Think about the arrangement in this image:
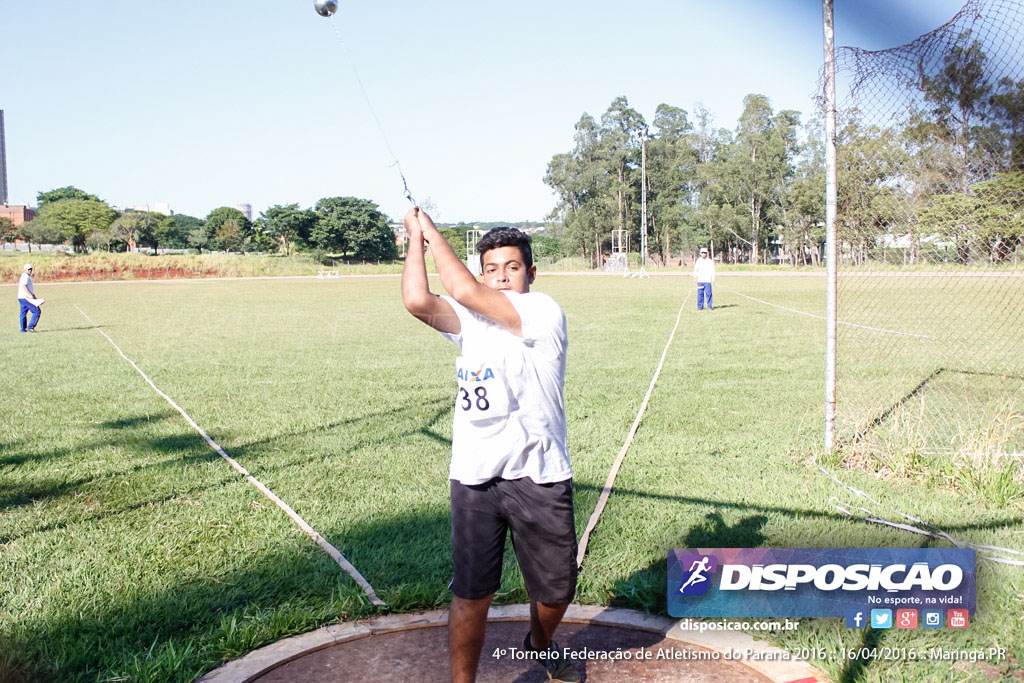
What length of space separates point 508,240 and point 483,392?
623 mm

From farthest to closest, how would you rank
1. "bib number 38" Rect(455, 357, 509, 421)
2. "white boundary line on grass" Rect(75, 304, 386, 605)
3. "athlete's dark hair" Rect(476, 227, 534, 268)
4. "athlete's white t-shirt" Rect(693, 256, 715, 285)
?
"athlete's white t-shirt" Rect(693, 256, 715, 285), "white boundary line on grass" Rect(75, 304, 386, 605), "athlete's dark hair" Rect(476, 227, 534, 268), "bib number 38" Rect(455, 357, 509, 421)

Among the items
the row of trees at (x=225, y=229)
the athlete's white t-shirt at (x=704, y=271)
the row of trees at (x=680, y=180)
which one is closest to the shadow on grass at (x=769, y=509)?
the athlete's white t-shirt at (x=704, y=271)

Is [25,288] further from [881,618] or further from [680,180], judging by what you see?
[680,180]

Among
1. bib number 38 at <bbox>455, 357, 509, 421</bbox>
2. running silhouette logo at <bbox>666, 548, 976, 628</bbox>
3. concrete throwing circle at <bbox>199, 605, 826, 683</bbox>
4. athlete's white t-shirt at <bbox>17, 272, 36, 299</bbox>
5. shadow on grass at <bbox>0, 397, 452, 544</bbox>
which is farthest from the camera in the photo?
athlete's white t-shirt at <bbox>17, 272, 36, 299</bbox>

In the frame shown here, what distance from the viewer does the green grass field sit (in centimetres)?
381

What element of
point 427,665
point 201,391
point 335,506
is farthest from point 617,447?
point 201,391

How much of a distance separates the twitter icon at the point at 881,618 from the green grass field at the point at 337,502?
90 millimetres

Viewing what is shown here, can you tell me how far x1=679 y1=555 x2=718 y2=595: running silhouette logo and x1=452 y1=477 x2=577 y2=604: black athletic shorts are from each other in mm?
1291

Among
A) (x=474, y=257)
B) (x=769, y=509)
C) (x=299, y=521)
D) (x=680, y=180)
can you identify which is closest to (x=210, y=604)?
(x=299, y=521)

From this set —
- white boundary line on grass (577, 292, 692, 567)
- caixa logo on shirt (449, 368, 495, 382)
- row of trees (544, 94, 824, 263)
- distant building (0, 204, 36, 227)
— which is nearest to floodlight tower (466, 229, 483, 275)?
caixa logo on shirt (449, 368, 495, 382)

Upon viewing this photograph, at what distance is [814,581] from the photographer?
410 cm

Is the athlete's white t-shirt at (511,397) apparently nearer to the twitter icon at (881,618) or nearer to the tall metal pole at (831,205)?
the twitter icon at (881,618)

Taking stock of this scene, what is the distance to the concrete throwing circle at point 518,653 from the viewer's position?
3.42 metres

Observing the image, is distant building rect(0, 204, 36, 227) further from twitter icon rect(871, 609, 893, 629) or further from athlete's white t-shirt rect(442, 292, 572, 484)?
twitter icon rect(871, 609, 893, 629)
